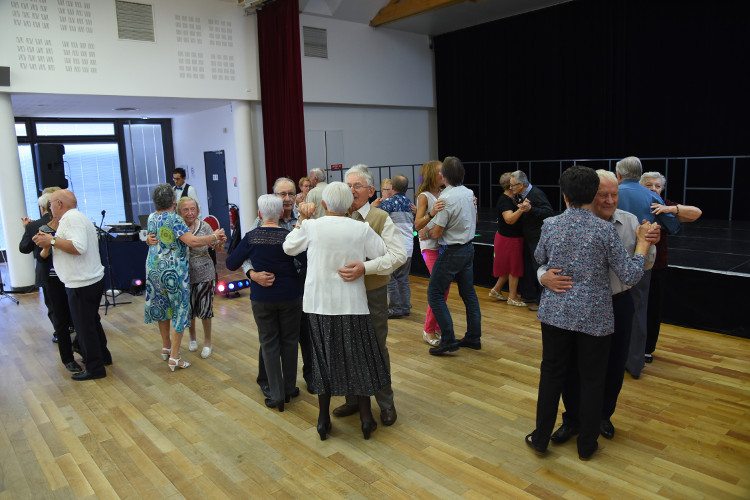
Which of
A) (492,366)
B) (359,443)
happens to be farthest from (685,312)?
(359,443)

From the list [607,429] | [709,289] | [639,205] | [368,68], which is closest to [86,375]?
[607,429]

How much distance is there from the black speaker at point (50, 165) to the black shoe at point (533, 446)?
6870 millimetres

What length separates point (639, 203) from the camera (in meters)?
3.48

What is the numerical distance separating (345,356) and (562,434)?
4.18ft

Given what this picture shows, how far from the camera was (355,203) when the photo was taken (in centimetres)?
326

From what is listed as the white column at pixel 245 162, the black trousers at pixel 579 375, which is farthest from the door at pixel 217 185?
the black trousers at pixel 579 375

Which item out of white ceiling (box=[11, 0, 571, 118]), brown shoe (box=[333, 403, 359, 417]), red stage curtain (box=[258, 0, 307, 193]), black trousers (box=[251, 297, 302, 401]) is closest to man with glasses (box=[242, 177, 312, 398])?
black trousers (box=[251, 297, 302, 401])

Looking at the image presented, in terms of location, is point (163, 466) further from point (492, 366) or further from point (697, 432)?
point (697, 432)

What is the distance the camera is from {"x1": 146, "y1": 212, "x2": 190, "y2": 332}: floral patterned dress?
413 cm

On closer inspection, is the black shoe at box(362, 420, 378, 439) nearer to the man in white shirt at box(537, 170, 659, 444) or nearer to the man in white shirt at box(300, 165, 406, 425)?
the man in white shirt at box(300, 165, 406, 425)

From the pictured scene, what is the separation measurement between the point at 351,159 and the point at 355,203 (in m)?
8.05

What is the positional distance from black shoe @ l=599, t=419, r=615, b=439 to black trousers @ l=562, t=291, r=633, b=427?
3 centimetres

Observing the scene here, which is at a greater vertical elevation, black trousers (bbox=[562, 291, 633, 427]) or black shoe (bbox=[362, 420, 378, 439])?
black trousers (bbox=[562, 291, 633, 427])

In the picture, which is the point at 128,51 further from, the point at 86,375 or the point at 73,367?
the point at 86,375
